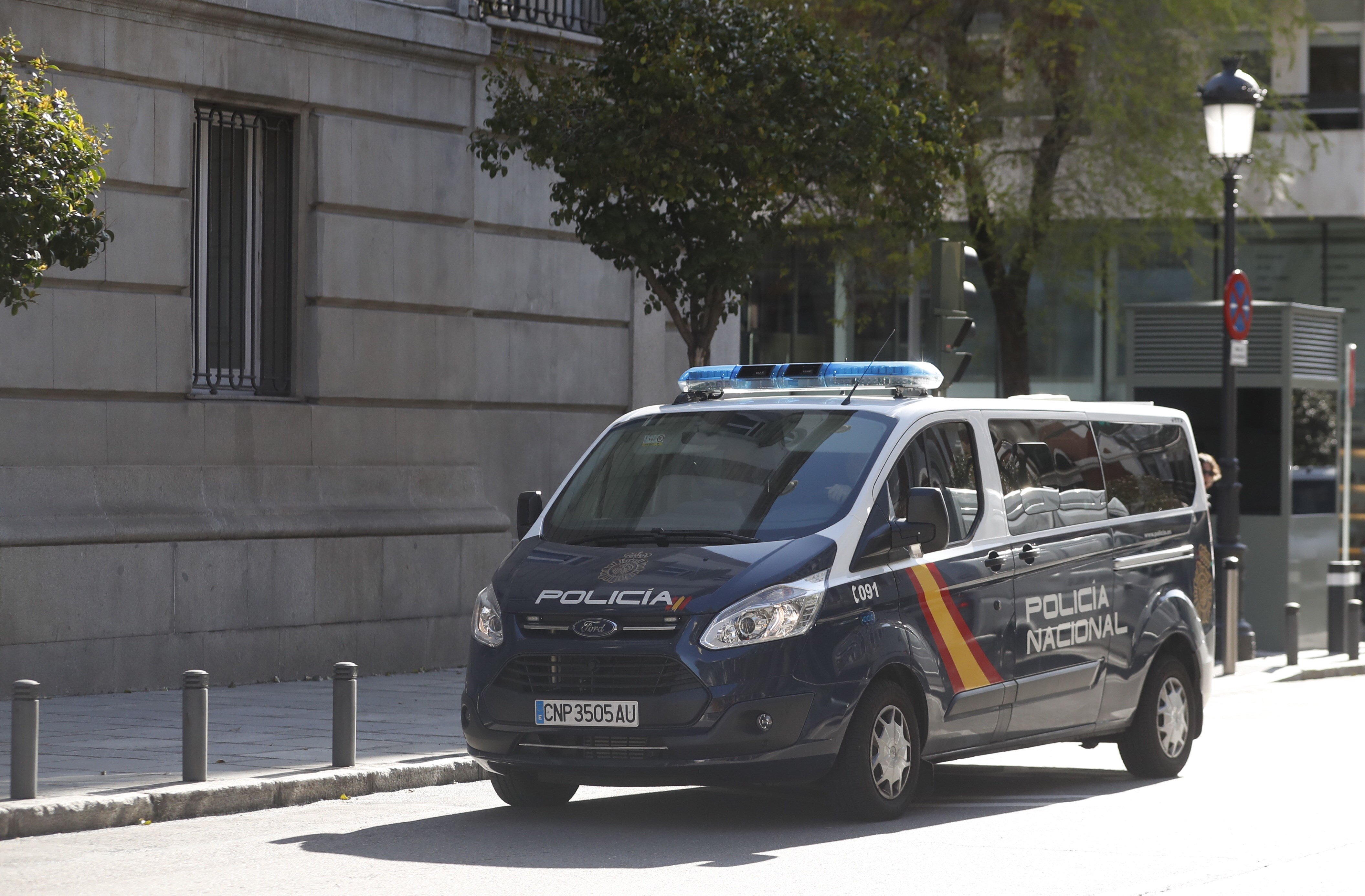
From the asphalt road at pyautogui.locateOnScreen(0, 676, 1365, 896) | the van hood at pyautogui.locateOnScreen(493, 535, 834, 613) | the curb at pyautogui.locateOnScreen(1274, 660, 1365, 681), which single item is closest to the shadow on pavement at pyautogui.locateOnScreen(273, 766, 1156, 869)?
the asphalt road at pyautogui.locateOnScreen(0, 676, 1365, 896)

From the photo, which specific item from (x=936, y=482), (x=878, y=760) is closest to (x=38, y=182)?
(x=936, y=482)

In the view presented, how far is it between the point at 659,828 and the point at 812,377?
234cm

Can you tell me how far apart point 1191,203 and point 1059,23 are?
8.80ft

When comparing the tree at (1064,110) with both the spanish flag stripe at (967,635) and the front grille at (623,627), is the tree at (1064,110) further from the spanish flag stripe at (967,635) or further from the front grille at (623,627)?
the front grille at (623,627)

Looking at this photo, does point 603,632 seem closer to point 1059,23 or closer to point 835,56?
point 835,56

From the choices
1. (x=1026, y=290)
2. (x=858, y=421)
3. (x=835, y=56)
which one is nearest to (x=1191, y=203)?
(x=1026, y=290)

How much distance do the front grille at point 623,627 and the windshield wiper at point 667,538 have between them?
1.62ft

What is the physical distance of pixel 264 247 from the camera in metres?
15.2

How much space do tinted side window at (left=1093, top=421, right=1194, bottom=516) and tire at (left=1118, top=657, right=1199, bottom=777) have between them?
2.82ft

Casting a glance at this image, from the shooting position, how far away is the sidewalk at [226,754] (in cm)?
884

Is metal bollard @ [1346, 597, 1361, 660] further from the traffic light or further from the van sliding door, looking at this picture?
the van sliding door

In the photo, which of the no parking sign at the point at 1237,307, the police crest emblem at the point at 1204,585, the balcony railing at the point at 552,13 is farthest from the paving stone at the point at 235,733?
the no parking sign at the point at 1237,307

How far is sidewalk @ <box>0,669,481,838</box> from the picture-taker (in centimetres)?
884

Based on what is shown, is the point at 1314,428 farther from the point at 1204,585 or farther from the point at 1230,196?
the point at 1204,585
